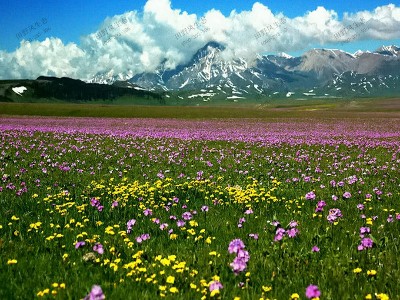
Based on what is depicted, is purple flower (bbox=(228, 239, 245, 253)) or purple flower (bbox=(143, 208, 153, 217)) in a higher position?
purple flower (bbox=(228, 239, 245, 253))

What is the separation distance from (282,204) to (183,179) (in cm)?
432

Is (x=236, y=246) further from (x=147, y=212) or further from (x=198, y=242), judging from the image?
(x=147, y=212)

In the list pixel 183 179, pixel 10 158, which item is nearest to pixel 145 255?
pixel 183 179

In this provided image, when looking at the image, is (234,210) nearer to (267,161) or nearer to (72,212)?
(72,212)

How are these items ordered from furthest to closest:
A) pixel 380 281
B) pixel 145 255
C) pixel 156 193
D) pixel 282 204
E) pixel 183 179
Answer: pixel 183 179
pixel 156 193
pixel 282 204
pixel 145 255
pixel 380 281

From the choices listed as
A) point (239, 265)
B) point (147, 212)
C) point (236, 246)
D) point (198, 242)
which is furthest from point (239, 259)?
point (147, 212)

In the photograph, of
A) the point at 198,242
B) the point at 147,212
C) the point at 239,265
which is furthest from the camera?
the point at 147,212

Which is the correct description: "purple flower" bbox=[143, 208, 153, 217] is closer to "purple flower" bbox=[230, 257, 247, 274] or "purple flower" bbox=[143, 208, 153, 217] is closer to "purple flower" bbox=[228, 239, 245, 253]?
"purple flower" bbox=[228, 239, 245, 253]

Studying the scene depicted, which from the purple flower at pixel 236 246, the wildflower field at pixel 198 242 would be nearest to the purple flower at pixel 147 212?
the wildflower field at pixel 198 242

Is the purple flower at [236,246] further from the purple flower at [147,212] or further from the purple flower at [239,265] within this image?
the purple flower at [147,212]

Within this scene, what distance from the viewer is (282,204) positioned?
8883 mm

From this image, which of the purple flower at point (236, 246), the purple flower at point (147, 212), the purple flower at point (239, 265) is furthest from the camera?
the purple flower at point (147, 212)

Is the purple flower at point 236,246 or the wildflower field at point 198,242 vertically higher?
the purple flower at point 236,246

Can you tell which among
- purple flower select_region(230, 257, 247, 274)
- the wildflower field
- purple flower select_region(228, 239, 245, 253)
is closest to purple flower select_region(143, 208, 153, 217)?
the wildflower field
